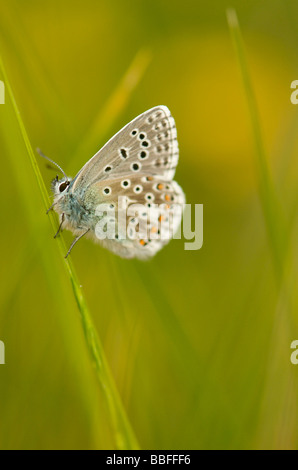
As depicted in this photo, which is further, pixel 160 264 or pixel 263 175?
pixel 160 264

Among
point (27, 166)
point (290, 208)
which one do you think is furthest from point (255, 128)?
point (27, 166)

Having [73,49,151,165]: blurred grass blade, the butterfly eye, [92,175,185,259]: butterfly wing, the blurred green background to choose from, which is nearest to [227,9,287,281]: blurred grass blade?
the blurred green background

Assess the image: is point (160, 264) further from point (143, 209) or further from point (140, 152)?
point (140, 152)

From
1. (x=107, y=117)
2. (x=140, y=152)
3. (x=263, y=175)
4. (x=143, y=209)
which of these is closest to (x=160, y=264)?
(x=143, y=209)

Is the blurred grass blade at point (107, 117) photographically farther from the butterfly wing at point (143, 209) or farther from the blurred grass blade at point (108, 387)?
the blurred grass blade at point (108, 387)

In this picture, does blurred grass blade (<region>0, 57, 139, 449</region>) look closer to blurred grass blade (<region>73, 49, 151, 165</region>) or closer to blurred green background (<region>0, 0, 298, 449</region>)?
blurred green background (<region>0, 0, 298, 449</region>)

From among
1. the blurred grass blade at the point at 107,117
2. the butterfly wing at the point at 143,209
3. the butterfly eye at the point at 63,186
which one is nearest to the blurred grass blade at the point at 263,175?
the blurred grass blade at the point at 107,117

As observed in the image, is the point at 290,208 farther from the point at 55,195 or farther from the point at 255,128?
the point at 55,195
